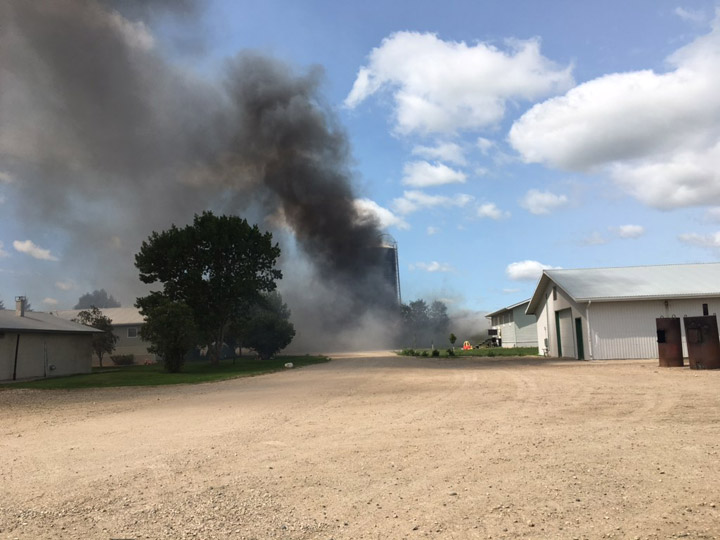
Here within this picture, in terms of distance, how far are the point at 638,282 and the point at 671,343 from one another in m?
9.40

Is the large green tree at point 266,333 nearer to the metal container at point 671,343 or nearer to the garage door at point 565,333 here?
the garage door at point 565,333

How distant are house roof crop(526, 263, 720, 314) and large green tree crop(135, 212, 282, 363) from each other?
19.9 metres

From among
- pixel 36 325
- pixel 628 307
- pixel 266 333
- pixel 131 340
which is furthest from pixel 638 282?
pixel 131 340

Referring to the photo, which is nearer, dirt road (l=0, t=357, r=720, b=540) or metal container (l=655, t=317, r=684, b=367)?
dirt road (l=0, t=357, r=720, b=540)

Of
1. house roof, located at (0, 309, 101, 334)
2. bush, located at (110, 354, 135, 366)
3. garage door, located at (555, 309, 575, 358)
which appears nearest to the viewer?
house roof, located at (0, 309, 101, 334)

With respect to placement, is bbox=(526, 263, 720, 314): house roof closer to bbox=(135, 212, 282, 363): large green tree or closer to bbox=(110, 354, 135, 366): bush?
bbox=(135, 212, 282, 363): large green tree

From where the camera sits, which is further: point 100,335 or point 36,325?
point 100,335

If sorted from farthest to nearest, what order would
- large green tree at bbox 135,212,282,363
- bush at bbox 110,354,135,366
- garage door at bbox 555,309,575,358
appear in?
1. bush at bbox 110,354,135,366
2. large green tree at bbox 135,212,282,363
3. garage door at bbox 555,309,575,358

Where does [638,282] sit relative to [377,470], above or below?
above

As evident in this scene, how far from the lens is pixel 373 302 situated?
2857 inches

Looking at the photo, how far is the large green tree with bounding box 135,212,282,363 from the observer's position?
37875 mm

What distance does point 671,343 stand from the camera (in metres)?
20.6

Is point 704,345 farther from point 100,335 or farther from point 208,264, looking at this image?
point 100,335

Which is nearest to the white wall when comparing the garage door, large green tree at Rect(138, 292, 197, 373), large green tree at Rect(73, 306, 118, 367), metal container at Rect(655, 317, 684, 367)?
large green tree at Rect(138, 292, 197, 373)
